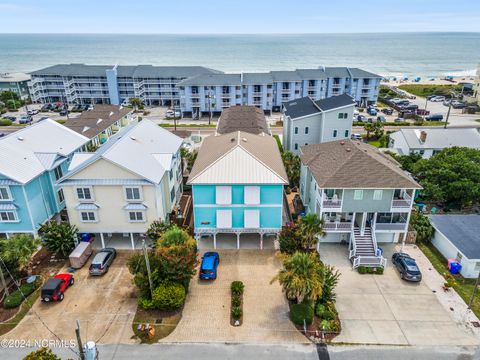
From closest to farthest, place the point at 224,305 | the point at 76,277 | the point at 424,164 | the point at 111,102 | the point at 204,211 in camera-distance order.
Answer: the point at 224,305 < the point at 76,277 < the point at 204,211 < the point at 424,164 < the point at 111,102

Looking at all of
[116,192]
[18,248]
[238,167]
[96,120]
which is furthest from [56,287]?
[96,120]

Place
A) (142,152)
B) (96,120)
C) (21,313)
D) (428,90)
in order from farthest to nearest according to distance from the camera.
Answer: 1. (428,90)
2. (96,120)
3. (142,152)
4. (21,313)

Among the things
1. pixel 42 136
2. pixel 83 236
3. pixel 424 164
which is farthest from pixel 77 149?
pixel 424 164

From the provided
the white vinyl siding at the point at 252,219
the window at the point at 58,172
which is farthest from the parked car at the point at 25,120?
the white vinyl siding at the point at 252,219

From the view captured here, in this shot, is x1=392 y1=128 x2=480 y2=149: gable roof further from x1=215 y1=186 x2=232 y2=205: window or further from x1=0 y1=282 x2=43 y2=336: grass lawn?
x1=0 y1=282 x2=43 y2=336: grass lawn

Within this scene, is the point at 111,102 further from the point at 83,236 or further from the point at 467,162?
the point at 467,162

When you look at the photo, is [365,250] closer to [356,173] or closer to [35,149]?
[356,173]
